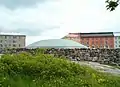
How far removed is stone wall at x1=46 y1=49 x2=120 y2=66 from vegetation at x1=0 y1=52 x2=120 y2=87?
1705cm

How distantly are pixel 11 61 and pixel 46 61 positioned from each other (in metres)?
1.64

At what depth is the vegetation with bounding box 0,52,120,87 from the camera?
30.4 feet

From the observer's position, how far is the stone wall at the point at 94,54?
30875 millimetres

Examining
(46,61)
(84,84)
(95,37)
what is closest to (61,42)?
(46,61)

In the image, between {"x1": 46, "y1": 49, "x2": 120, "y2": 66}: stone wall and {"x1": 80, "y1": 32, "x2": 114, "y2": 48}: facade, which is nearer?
{"x1": 46, "y1": 49, "x2": 120, "y2": 66}: stone wall

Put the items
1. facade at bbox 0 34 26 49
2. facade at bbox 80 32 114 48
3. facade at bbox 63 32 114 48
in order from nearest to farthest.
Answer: facade at bbox 0 34 26 49 → facade at bbox 63 32 114 48 → facade at bbox 80 32 114 48

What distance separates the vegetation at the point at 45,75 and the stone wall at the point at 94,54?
55.9 ft

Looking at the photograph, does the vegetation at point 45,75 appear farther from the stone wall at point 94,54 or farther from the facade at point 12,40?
the facade at point 12,40

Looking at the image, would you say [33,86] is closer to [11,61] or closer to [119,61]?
[11,61]

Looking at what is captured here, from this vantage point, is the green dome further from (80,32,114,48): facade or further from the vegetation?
(80,32,114,48): facade

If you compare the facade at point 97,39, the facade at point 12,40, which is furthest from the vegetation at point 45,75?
the facade at point 97,39

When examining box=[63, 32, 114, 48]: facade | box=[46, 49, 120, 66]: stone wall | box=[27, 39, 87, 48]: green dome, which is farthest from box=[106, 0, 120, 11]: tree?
box=[63, 32, 114, 48]: facade

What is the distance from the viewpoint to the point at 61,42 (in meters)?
51.8

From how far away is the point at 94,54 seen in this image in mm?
31453
